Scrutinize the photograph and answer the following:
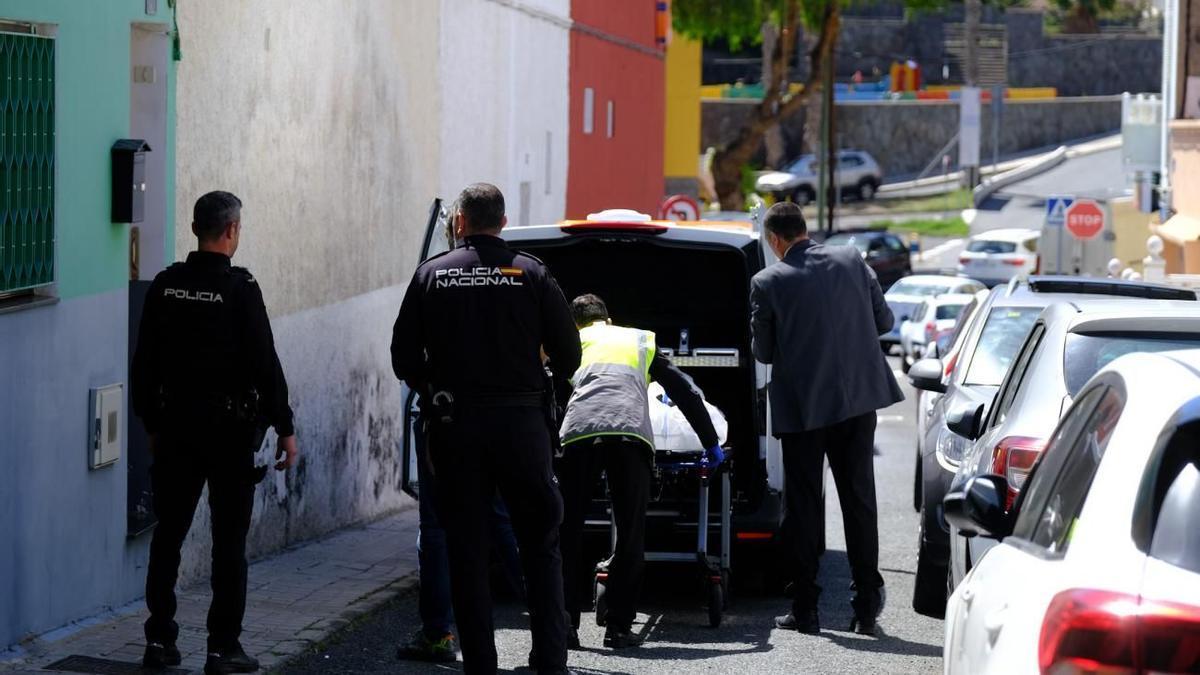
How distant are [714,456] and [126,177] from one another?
9.25ft

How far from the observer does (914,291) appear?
38.5 metres

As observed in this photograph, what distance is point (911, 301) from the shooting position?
3766 centimetres

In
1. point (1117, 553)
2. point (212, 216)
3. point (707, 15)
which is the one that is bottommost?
point (1117, 553)

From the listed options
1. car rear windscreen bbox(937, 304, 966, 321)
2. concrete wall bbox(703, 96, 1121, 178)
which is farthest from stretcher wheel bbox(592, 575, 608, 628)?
concrete wall bbox(703, 96, 1121, 178)

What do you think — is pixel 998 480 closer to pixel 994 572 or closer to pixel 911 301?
pixel 994 572

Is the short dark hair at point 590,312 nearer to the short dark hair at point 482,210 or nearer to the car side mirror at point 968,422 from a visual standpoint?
the short dark hair at point 482,210

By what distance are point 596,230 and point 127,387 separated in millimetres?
2388

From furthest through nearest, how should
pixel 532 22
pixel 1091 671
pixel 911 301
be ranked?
pixel 911 301 → pixel 532 22 → pixel 1091 671

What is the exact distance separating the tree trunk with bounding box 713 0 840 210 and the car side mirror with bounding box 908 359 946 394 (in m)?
34.0

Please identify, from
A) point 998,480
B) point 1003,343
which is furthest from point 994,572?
point 1003,343

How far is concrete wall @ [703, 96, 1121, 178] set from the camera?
74.8m

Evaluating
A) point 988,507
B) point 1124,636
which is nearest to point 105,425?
point 988,507

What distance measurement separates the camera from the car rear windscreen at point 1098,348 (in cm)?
729

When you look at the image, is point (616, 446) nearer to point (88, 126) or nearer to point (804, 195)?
point (88, 126)
